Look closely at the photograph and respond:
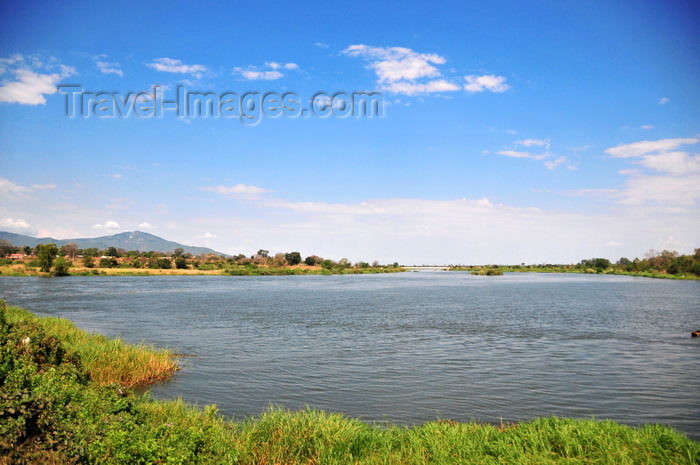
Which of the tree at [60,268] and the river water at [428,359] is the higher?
the tree at [60,268]

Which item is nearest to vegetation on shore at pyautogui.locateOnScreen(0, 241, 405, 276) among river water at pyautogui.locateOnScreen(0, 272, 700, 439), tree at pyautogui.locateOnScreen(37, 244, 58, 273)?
tree at pyautogui.locateOnScreen(37, 244, 58, 273)

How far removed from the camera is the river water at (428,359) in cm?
1678

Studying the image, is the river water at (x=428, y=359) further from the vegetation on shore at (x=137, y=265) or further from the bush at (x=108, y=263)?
the bush at (x=108, y=263)

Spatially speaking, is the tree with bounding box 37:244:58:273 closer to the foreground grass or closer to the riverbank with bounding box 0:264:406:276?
the riverbank with bounding box 0:264:406:276

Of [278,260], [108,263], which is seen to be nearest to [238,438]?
[108,263]

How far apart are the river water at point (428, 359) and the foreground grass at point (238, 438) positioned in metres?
4.09

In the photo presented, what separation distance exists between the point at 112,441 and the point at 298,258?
187112mm

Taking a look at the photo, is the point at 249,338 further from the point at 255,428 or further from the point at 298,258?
the point at 298,258

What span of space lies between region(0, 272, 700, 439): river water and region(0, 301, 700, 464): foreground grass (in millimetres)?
4087

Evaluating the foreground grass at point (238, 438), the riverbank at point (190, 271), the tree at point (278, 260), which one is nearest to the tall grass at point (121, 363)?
the foreground grass at point (238, 438)

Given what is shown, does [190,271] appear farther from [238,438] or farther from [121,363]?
[238,438]

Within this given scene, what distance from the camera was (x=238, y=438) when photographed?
36.1 feet

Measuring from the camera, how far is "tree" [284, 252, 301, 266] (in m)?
193

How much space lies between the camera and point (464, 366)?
75.4 ft
